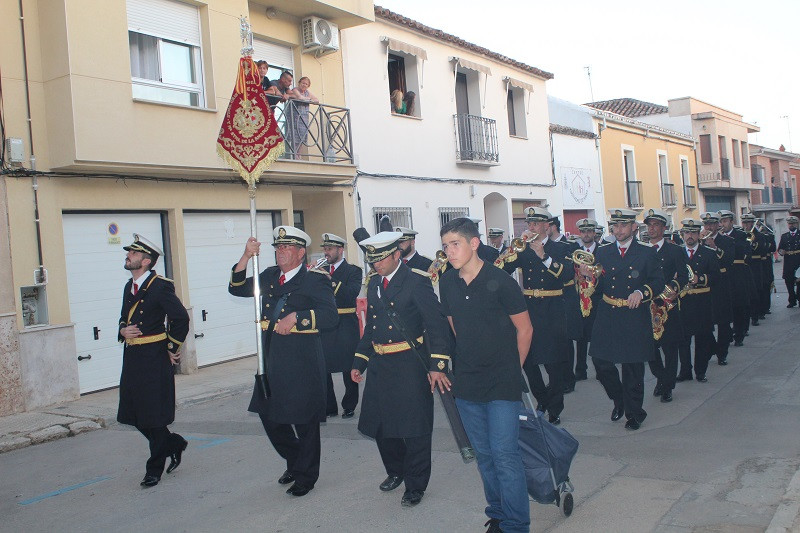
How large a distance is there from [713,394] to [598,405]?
136 cm

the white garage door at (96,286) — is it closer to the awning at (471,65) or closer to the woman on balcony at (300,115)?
the woman on balcony at (300,115)

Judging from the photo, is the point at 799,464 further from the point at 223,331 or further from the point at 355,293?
the point at 223,331

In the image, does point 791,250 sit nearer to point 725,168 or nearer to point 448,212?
point 448,212

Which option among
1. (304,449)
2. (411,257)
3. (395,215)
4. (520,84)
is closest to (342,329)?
(411,257)

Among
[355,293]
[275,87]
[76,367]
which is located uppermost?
[275,87]

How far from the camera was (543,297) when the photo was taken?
26.6 ft

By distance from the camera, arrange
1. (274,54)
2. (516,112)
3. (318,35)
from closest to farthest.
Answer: (274,54) < (318,35) < (516,112)

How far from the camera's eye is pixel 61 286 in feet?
34.3

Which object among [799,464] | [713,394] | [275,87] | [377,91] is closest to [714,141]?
[377,91]

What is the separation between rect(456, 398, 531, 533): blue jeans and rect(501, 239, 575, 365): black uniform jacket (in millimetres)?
3335

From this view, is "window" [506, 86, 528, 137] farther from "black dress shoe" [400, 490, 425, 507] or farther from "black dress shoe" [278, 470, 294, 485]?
"black dress shoe" [400, 490, 425, 507]

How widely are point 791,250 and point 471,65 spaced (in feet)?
27.8

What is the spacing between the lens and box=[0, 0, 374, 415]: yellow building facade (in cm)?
1012

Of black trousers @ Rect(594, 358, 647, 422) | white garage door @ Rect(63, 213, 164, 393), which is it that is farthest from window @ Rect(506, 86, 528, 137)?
black trousers @ Rect(594, 358, 647, 422)
